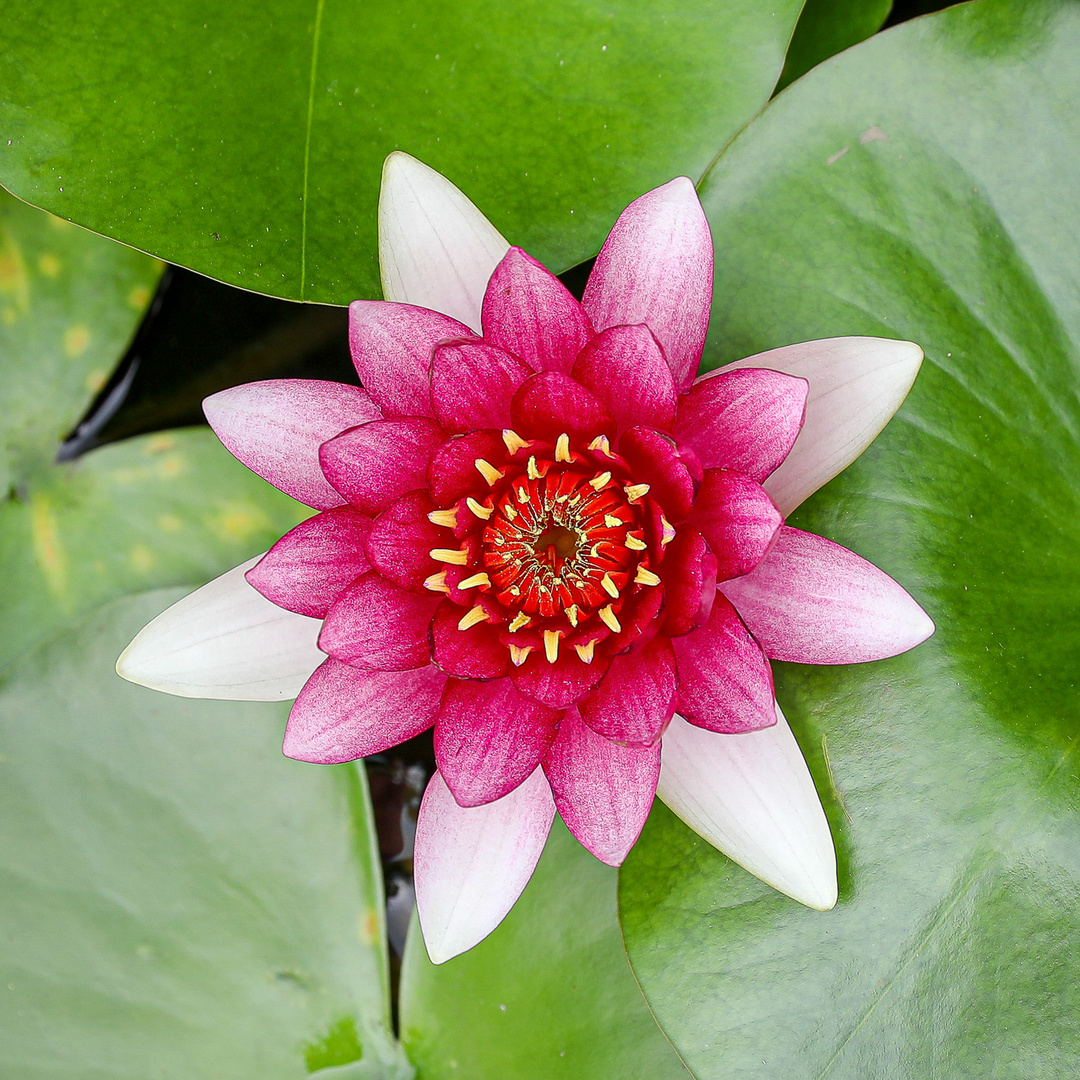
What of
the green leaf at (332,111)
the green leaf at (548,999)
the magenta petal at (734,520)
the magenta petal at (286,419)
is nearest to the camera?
the magenta petal at (734,520)

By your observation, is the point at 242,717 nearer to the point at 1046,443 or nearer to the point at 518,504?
the point at 518,504

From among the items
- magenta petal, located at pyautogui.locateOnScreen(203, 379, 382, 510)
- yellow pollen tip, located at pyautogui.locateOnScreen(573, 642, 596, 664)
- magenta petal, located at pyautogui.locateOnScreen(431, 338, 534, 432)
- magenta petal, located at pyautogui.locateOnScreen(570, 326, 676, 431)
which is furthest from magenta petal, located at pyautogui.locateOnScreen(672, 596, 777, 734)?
magenta petal, located at pyautogui.locateOnScreen(203, 379, 382, 510)

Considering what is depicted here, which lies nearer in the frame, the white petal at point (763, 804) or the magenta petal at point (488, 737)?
the magenta petal at point (488, 737)

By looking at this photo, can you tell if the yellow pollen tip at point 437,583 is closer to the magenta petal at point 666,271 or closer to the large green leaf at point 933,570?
the magenta petal at point 666,271

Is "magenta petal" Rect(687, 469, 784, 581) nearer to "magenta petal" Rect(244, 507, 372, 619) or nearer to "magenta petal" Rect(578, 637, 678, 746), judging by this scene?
"magenta petal" Rect(578, 637, 678, 746)

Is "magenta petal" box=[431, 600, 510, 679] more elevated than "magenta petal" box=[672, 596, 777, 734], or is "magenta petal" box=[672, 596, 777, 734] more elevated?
"magenta petal" box=[431, 600, 510, 679]

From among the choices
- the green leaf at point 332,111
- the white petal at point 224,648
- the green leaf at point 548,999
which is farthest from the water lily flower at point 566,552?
the green leaf at point 548,999

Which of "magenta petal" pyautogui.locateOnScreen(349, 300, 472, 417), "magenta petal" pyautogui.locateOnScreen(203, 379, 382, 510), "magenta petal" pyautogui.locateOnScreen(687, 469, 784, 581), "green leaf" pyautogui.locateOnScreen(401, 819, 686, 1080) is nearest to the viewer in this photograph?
"magenta petal" pyautogui.locateOnScreen(687, 469, 784, 581)

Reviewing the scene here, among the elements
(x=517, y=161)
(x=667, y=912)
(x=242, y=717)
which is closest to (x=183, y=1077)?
(x=242, y=717)
